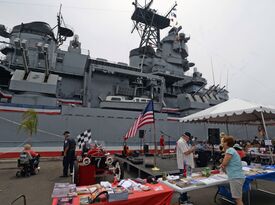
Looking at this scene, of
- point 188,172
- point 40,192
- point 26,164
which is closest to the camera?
point 188,172

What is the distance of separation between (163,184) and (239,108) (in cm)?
531

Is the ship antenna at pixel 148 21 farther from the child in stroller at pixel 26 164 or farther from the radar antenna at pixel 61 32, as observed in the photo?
the child in stroller at pixel 26 164

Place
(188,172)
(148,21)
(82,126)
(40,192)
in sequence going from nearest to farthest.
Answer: (188,172) → (40,192) → (82,126) → (148,21)

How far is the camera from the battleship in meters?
13.5

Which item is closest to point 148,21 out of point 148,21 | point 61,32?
point 148,21

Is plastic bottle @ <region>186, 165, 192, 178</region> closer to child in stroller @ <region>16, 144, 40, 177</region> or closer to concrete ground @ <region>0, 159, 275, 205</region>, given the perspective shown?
concrete ground @ <region>0, 159, 275, 205</region>

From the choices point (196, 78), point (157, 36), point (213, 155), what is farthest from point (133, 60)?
point (213, 155)

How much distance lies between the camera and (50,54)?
1922cm

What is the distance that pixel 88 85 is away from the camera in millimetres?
18047

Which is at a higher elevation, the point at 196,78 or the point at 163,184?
the point at 196,78

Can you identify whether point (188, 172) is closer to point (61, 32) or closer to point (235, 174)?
point (235, 174)

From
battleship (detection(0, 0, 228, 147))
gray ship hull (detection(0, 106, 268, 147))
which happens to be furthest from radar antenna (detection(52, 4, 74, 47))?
gray ship hull (detection(0, 106, 268, 147))

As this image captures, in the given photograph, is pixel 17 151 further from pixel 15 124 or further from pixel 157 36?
pixel 157 36

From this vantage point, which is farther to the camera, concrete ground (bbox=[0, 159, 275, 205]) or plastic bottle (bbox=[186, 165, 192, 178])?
concrete ground (bbox=[0, 159, 275, 205])
